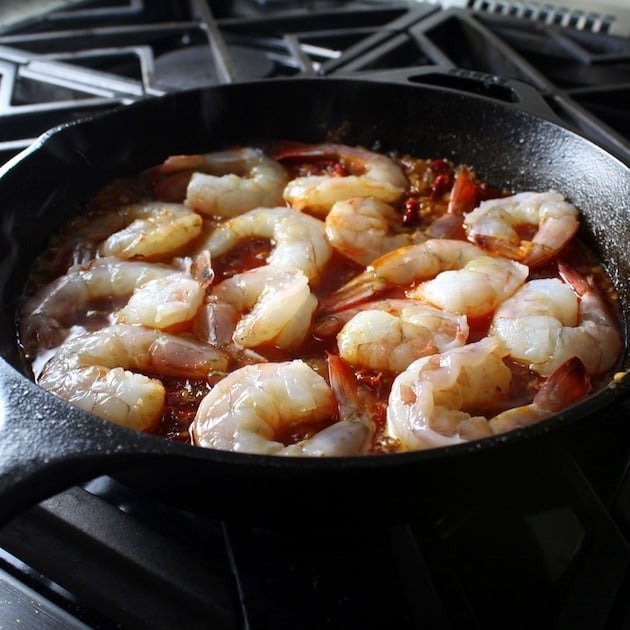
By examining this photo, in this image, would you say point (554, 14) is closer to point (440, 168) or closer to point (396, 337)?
point (440, 168)

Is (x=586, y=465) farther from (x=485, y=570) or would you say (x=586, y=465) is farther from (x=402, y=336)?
(x=402, y=336)

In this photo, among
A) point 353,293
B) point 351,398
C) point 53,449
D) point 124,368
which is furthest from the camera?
point 353,293

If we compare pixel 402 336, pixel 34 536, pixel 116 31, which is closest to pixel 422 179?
pixel 402 336

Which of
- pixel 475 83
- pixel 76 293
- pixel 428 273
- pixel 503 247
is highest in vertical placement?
pixel 475 83

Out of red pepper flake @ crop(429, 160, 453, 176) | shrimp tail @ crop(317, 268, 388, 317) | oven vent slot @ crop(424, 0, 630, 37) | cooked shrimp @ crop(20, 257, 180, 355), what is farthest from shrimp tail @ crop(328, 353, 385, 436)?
oven vent slot @ crop(424, 0, 630, 37)

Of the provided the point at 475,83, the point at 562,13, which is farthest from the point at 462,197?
the point at 562,13

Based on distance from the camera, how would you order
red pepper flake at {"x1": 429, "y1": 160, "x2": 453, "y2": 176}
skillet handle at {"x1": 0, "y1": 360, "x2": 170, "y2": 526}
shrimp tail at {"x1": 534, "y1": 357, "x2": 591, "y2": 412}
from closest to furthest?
skillet handle at {"x1": 0, "y1": 360, "x2": 170, "y2": 526} → shrimp tail at {"x1": 534, "y1": 357, "x2": 591, "y2": 412} → red pepper flake at {"x1": 429, "y1": 160, "x2": 453, "y2": 176}

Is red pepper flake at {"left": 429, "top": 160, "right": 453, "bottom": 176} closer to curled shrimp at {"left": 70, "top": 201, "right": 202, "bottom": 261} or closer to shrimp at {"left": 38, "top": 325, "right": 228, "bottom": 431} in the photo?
curled shrimp at {"left": 70, "top": 201, "right": 202, "bottom": 261}
